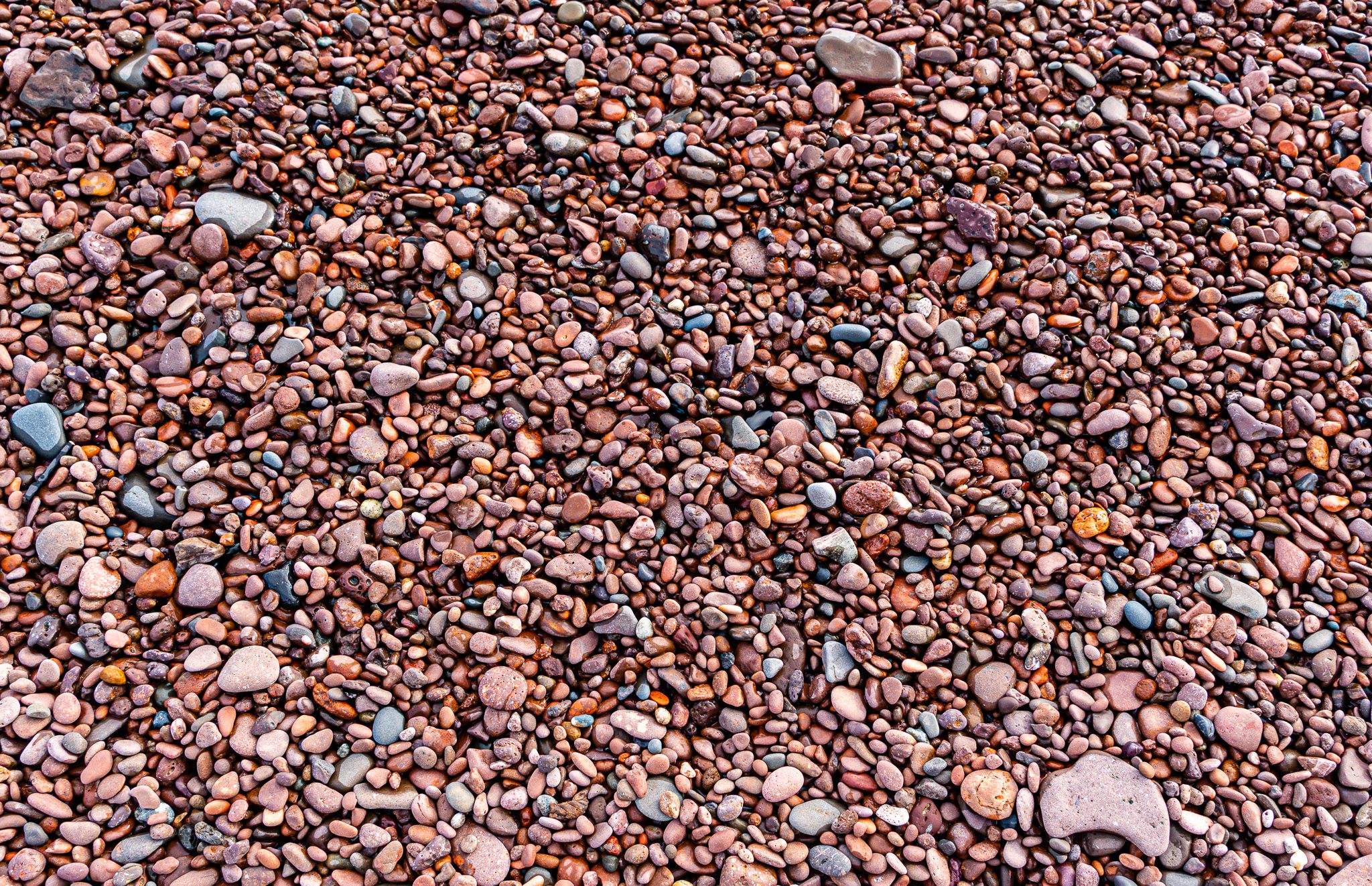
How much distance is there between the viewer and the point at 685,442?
8.14 ft

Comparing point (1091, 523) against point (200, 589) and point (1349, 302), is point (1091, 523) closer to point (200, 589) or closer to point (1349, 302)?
point (1349, 302)

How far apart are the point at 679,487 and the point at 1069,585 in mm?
1079

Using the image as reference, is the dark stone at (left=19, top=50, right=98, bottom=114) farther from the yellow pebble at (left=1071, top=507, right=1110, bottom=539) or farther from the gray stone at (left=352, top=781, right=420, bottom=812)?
the yellow pebble at (left=1071, top=507, right=1110, bottom=539)

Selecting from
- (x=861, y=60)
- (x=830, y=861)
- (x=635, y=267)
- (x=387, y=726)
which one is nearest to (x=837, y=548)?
(x=830, y=861)

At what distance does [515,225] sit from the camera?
272cm

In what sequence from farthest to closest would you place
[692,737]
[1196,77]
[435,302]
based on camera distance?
[1196,77] → [435,302] → [692,737]

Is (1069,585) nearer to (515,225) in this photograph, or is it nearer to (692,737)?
(692,737)

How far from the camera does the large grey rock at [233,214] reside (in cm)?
264

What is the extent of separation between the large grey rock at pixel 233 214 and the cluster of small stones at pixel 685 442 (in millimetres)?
17

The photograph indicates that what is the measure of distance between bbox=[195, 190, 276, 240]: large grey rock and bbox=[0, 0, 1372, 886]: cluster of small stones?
0.02 meters

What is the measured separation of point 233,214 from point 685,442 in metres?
1.53

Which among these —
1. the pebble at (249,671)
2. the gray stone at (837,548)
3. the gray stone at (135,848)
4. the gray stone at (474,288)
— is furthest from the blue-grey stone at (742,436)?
the gray stone at (135,848)

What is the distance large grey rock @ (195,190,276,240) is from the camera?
2.64 meters

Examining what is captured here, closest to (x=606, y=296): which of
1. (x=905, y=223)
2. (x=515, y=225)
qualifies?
(x=515, y=225)
